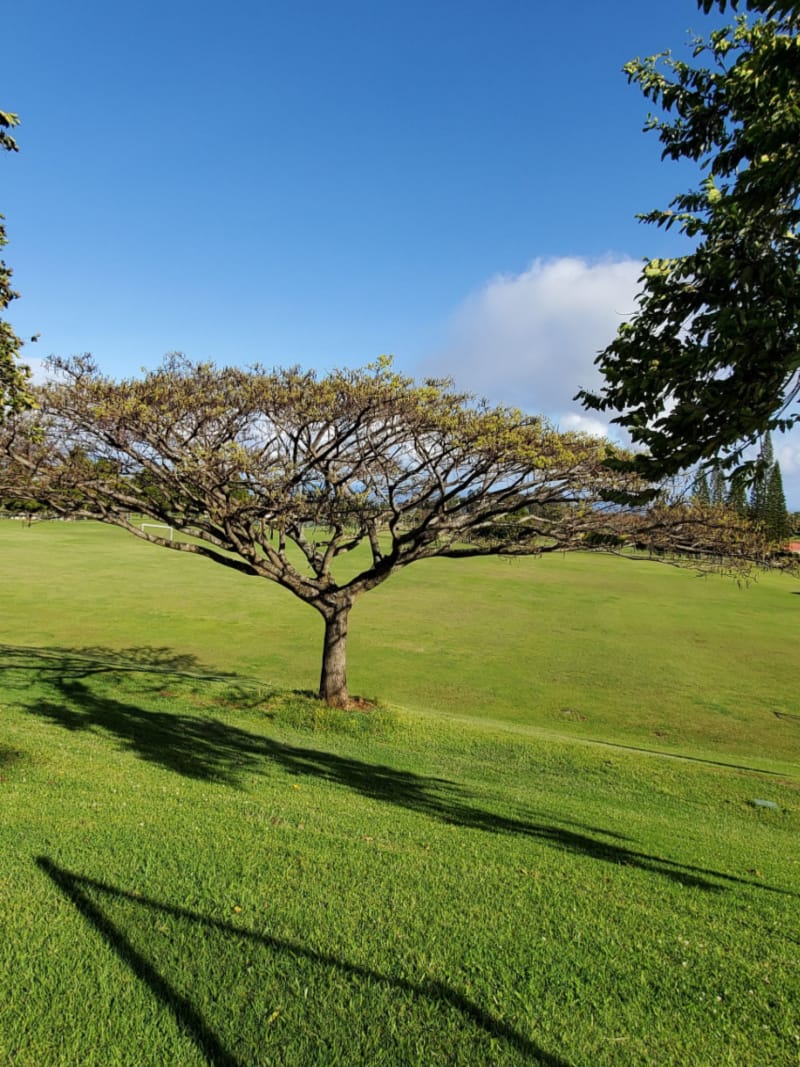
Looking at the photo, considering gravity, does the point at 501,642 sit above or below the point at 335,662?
below

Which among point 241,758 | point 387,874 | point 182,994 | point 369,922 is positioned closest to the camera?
point 182,994

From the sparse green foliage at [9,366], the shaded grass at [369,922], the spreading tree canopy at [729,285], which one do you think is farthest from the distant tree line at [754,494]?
the sparse green foliage at [9,366]

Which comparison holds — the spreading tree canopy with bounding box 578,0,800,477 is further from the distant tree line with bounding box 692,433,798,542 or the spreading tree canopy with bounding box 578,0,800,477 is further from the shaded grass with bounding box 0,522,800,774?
the shaded grass with bounding box 0,522,800,774

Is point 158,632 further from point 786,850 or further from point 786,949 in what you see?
point 786,949

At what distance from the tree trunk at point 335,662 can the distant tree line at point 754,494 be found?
7.91 meters

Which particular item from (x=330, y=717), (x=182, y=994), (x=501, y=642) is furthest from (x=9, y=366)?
(x=501, y=642)

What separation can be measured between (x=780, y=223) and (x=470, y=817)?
7175 mm

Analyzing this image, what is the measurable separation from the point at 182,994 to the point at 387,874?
217 cm

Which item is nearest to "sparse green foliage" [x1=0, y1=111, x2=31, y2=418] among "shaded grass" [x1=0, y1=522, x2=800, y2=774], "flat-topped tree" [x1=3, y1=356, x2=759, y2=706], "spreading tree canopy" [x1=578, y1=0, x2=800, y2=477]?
"flat-topped tree" [x1=3, y1=356, x2=759, y2=706]

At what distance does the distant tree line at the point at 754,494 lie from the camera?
5367 mm

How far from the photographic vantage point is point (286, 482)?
39.9ft

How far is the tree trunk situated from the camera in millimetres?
14273

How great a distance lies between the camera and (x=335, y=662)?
47.0 ft

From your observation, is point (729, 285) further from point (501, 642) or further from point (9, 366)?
point (501, 642)
